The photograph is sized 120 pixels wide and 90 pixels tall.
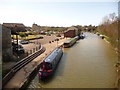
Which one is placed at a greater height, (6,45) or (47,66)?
(6,45)

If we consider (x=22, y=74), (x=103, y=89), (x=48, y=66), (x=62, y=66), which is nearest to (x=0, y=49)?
(x=22, y=74)

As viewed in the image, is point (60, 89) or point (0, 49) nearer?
point (60, 89)

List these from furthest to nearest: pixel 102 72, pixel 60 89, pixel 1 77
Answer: pixel 102 72 < pixel 60 89 < pixel 1 77

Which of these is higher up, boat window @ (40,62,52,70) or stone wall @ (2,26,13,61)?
stone wall @ (2,26,13,61)

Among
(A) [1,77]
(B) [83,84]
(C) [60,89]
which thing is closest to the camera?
(A) [1,77]

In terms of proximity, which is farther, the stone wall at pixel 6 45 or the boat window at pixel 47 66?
the stone wall at pixel 6 45

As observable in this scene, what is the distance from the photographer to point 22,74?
1160 cm

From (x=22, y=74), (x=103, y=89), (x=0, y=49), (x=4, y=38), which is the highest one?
(x=4, y=38)

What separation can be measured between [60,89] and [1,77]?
4473mm

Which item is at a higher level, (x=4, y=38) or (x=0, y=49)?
(x=4, y=38)

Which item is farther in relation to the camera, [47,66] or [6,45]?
[6,45]

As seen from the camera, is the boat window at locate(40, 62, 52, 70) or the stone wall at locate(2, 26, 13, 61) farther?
the stone wall at locate(2, 26, 13, 61)

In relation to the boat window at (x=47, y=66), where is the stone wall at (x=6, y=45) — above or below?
above

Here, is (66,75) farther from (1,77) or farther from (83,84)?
(1,77)
